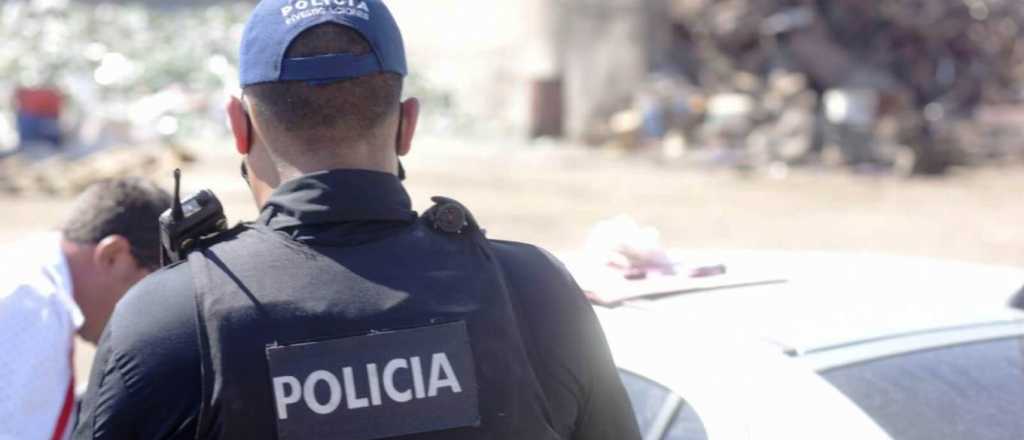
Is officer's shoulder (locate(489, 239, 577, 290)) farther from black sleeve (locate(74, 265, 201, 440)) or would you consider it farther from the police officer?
black sleeve (locate(74, 265, 201, 440))

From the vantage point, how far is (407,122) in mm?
1652

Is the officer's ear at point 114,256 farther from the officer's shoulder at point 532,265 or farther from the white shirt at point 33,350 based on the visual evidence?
the officer's shoulder at point 532,265

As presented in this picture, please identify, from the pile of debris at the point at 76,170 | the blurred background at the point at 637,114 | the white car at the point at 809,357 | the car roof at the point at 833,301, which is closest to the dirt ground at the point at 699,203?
the blurred background at the point at 637,114

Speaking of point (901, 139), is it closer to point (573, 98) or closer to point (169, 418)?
point (573, 98)

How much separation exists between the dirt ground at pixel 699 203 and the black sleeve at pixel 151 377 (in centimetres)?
1000

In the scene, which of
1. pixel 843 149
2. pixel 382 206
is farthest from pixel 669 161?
pixel 382 206

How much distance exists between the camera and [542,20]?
20312 mm

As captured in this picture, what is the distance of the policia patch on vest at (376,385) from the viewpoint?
1410 millimetres

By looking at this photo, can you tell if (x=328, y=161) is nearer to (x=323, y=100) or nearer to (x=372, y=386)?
(x=323, y=100)

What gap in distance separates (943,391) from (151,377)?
58.1 inches

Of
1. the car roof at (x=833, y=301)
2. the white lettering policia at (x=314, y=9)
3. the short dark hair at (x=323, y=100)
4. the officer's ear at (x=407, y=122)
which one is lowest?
the car roof at (x=833, y=301)

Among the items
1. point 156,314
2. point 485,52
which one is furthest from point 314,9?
point 485,52

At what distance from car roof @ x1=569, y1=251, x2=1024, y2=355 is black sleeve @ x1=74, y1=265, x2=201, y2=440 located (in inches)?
41.5

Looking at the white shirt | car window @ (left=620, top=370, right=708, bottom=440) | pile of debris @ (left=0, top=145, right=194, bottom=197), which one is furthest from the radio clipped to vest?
pile of debris @ (left=0, top=145, right=194, bottom=197)
